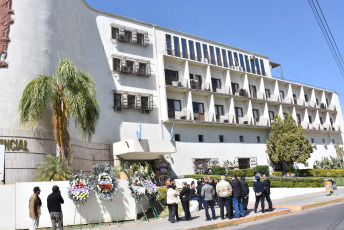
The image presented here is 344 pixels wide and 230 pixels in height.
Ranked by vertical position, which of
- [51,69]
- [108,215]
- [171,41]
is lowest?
[108,215]

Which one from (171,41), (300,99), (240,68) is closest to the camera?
(171,41)

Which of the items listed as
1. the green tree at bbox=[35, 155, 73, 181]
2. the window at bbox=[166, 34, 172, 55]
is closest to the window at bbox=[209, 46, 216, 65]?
the window at bbox=[166, 34, 172, 55]

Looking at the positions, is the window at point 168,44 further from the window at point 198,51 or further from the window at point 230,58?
the window at point 230,58

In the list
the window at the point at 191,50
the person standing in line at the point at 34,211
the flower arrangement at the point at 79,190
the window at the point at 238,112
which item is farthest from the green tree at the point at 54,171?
the window at the point at 238,112

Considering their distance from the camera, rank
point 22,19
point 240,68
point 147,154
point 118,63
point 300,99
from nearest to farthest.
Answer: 1. point 22,19
2. point 147,154
3. point 118,63
4. point 240,68
5. point 300,99

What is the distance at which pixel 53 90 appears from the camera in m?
19.7

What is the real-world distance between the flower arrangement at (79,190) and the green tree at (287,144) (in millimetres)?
30914

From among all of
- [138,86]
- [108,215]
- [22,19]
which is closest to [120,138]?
[138,86]

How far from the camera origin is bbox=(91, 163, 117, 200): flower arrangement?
50.1 feet

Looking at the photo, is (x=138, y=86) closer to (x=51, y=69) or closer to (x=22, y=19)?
(x=51, y=69)

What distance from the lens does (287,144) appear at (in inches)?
1586

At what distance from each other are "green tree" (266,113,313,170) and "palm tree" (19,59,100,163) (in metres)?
28.4

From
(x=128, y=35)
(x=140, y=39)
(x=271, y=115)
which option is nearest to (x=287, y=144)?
(x=271, y=115)

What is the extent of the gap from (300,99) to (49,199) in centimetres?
4657
